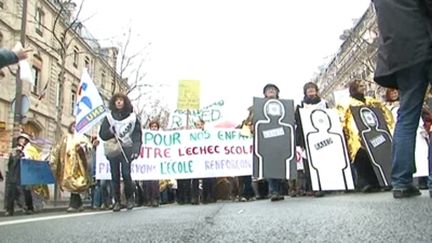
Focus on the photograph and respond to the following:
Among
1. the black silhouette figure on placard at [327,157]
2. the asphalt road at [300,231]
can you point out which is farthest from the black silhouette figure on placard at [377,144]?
the asphalt road at [300,231]

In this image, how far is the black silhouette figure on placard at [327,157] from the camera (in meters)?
7.84

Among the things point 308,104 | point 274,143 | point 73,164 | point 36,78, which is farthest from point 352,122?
point 36,78

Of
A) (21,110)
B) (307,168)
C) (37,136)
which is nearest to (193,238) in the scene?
(307,168)

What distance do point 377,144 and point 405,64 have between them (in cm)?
384

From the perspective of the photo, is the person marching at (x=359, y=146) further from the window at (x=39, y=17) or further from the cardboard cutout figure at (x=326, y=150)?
the window at (x=39, y=17)

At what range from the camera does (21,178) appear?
1041cm

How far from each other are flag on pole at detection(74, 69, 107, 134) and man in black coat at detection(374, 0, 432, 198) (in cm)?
780

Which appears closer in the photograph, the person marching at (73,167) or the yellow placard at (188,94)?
the person marching at (73,167)

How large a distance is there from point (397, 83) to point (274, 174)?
3.58m

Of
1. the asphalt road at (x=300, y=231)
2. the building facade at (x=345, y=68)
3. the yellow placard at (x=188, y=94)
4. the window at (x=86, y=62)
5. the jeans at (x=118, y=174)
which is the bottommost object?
the asphalt road at (x=300, y=231)

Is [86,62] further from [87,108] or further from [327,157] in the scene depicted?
[327,157]

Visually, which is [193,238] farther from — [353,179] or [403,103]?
[353,179]

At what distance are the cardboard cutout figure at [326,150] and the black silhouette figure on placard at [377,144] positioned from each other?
42 centimetres

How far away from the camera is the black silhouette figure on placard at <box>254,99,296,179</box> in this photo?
7838 millimetres
